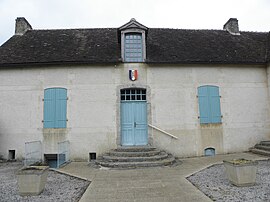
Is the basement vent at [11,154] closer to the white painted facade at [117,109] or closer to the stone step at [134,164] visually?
the white painted facade at [117,109]

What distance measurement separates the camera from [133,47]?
31.6ft

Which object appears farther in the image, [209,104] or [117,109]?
[209,104]

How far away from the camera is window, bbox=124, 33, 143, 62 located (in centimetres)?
953

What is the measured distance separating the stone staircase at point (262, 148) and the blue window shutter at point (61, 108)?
7911mm

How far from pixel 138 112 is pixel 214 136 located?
338 cm

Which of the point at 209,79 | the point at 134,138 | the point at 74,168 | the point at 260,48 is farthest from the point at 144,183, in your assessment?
the point at 260,48

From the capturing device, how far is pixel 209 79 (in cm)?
959

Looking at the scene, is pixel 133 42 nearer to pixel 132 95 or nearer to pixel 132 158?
pixel 132 95

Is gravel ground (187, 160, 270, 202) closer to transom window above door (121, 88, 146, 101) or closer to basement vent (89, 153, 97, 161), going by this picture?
transom window above door (121, 88, 146, 101)

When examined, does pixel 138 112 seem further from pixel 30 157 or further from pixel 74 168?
pixel 30 157

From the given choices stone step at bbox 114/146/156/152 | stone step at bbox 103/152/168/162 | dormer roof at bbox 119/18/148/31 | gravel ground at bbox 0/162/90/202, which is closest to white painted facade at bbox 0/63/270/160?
stone step at bbox 114/146/156/152

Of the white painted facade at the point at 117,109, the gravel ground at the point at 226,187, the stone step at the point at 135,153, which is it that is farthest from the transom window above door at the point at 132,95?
the gravel ground at the point at 226,187

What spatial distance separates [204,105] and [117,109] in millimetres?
3725

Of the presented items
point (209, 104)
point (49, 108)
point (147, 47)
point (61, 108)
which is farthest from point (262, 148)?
point (49, 108)
